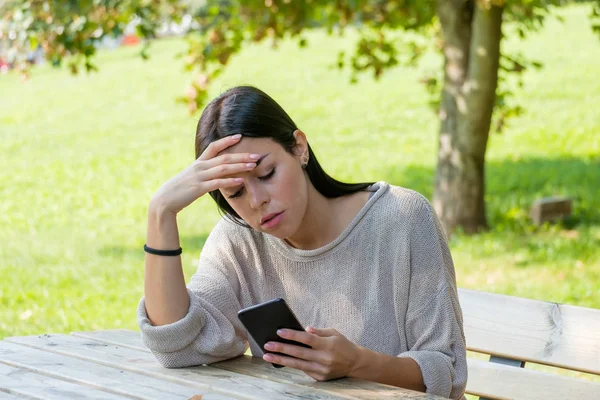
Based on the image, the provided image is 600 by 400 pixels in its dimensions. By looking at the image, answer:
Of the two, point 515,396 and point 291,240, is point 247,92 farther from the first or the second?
point 515,396

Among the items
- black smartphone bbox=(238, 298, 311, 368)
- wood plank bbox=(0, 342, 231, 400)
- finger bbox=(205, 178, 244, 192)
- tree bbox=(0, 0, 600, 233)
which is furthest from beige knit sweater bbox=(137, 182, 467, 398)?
tree bbox=(0, 0, 600, 233)

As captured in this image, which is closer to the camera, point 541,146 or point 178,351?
point 178,351

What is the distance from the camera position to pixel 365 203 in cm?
272

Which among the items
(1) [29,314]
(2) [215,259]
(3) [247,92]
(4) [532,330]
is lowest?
(1) [29,314]

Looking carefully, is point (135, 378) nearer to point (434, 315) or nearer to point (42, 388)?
point (42, 388)

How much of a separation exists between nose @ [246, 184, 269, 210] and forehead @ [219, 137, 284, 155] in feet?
0.31

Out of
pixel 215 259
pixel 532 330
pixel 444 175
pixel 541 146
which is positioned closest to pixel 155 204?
pixel 215 259

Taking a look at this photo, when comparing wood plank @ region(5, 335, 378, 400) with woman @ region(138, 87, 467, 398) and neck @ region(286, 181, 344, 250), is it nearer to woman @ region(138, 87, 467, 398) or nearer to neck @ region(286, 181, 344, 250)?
woman @ region(138, 87, 467, 398)

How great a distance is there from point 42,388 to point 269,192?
77 cm

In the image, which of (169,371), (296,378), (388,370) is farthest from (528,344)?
(169,371)

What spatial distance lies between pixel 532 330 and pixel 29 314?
413cm

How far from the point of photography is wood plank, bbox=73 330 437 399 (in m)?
2.26

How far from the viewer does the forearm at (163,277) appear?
253 centimetres

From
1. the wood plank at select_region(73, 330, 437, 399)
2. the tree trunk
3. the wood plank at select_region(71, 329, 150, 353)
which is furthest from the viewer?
the tree trunk
